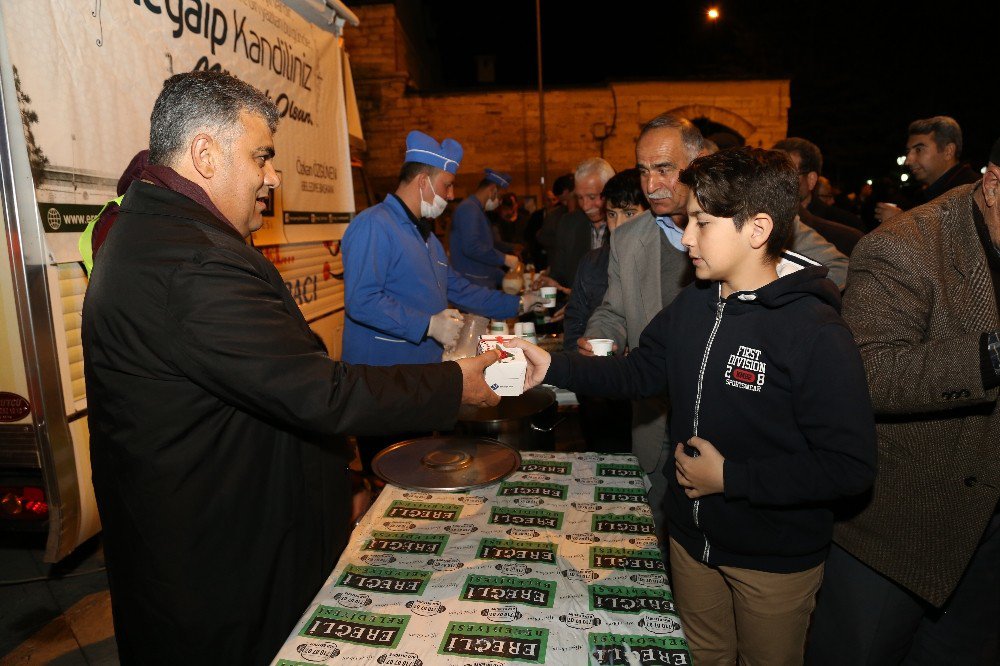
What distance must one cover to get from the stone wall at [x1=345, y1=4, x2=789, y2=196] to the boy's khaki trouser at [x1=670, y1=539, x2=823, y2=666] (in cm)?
1621

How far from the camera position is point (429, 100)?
17.2m

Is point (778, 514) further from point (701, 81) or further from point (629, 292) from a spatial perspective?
point (701, 81)

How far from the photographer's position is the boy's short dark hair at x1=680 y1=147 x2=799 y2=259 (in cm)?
189

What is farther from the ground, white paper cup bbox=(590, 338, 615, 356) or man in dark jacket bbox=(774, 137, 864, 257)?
man in dark jacket bbox=(774, 137, 864, 257)

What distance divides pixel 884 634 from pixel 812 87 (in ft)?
117

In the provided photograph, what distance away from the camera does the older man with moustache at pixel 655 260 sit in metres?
3.10

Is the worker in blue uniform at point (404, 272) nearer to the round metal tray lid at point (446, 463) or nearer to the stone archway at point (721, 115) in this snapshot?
the round metal tray lid at point (446, 463)

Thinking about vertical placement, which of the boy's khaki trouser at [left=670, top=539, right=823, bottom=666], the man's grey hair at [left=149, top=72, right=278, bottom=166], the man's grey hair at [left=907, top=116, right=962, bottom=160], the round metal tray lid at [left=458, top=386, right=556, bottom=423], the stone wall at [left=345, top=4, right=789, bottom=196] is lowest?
the boy's khaki trouser at [left=670, top=539, right=823, bottom=666]

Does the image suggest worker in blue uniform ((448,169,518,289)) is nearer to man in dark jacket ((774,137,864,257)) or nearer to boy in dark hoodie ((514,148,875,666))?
man in dark jacket ((774,137,864,257))

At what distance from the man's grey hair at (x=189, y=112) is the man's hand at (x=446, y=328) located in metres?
2.07

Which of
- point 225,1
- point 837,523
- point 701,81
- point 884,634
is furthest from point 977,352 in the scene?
point 701,81

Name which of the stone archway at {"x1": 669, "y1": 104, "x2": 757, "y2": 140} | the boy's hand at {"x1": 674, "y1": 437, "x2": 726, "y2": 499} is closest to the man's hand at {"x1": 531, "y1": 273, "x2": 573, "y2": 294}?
the boy's hand at {"x1": 674, "y1": 437, "x2": 726, "y2": 499}

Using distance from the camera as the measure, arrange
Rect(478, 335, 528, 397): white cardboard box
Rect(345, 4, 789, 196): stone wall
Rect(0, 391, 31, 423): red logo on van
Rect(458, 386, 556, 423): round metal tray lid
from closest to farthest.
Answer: Rect(478, 335, 528, 397): white cardboard box, Rect(0, 391, 31, 423): red logo on van, Rect(458, 386, 556, 423): round metal tray lid, Rect(345, 4, 789, 196): stone wall

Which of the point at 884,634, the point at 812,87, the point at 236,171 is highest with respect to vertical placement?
the point at 812,87
